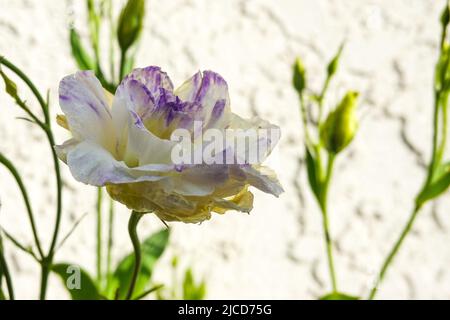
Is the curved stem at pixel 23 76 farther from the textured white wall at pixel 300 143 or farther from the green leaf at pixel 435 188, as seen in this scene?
the textured white wall at pixel 300 143

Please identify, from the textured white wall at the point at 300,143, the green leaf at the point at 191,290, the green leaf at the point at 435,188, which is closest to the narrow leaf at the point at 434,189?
the green leaf at the point at 435,188

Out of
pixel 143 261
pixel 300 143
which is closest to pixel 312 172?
pixel 143 261

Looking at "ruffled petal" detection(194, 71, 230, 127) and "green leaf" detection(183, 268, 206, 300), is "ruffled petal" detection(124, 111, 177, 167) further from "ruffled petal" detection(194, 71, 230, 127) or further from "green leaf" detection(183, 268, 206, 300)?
"green leaf" detection(183, 268, 206, 300)

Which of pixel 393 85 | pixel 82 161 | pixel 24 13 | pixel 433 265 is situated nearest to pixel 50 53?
pixel 24 13

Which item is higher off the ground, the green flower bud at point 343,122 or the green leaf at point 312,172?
the green flower bud at point 343,122

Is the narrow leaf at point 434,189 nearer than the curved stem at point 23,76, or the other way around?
the curved stem at point 23,76

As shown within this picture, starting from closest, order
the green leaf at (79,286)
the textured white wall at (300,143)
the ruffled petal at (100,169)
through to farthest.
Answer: the ruffled petal at (100,169)
the green leaf at (79,286)
the textured white wall at (300,143)
